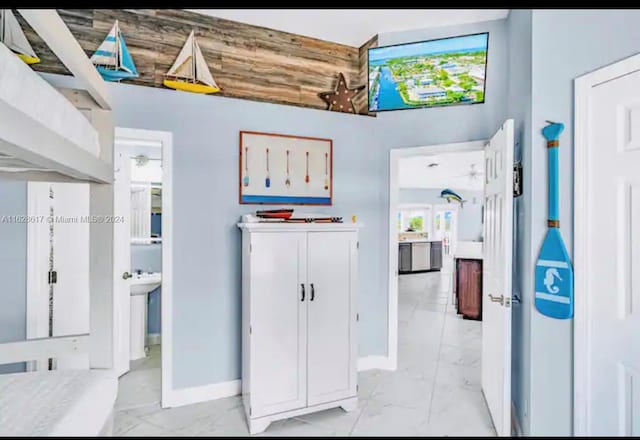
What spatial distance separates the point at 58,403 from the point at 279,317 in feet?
4.65

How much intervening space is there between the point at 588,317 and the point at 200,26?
1275 mm

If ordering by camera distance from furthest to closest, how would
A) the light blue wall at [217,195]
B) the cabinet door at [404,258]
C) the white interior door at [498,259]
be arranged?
the cabinet door at [404,258] < the light blue wall at [217,195] < the white interior door at [498,259]

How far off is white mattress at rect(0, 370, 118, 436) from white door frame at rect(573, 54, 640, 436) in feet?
2.90

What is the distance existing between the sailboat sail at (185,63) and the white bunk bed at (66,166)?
0.16m

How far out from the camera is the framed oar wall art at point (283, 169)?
239cm

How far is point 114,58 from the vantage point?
2.26ft

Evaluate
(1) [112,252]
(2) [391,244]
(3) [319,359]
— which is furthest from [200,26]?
(2) [391,244]

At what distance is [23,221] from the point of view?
173 cm

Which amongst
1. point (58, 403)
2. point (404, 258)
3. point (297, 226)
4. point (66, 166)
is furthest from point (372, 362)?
point (404, 258)

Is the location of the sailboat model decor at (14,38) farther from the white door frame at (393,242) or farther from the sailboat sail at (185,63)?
the white door frame at (393,242)

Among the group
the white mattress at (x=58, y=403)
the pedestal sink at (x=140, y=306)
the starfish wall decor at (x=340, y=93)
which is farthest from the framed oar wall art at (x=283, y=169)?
the white mattress at (x=58, y=403)

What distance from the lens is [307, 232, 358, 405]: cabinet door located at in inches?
85.2

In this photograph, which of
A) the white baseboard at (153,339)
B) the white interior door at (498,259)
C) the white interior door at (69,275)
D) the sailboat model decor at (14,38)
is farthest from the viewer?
the white baseboard at (153,339)

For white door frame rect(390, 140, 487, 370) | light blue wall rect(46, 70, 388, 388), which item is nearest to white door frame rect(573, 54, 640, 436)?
light blue wall rect(46, 70, 388, 388)
